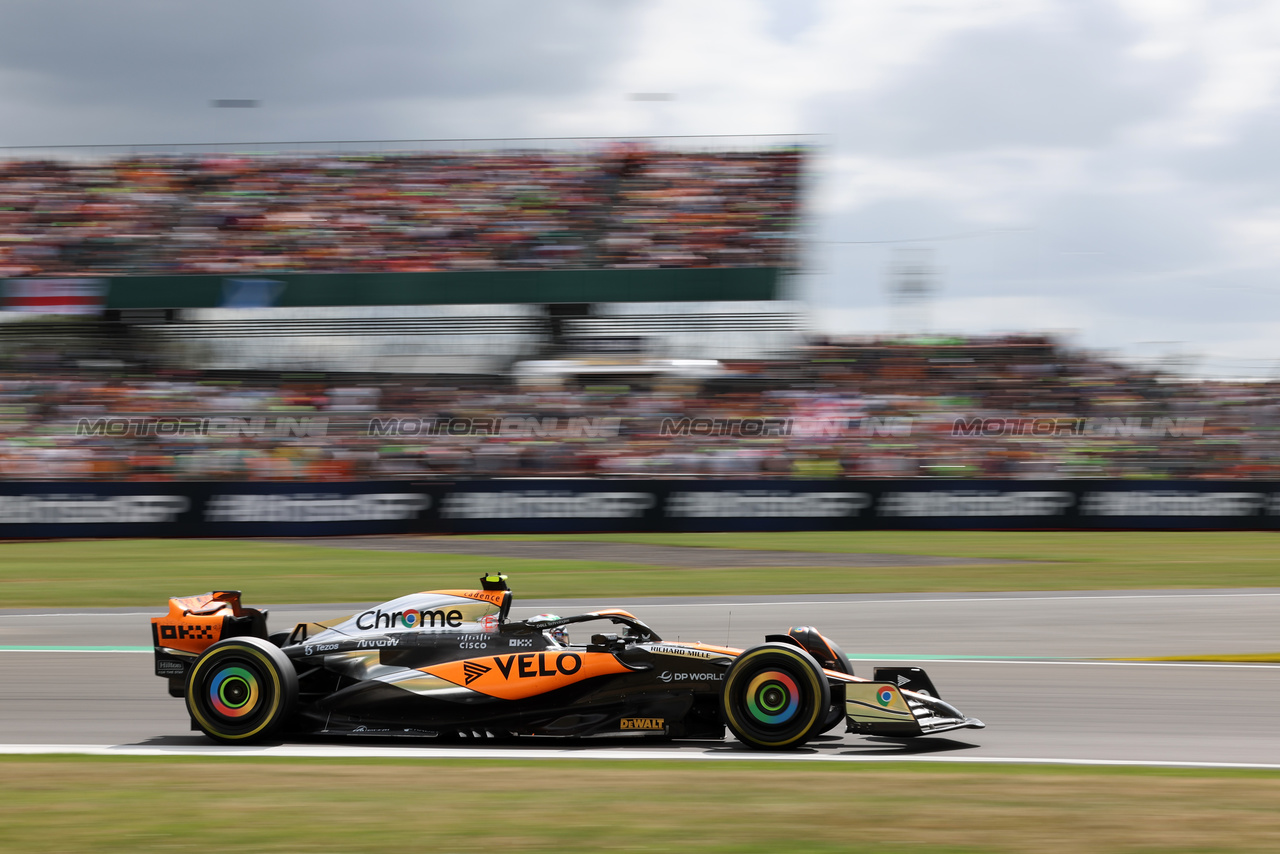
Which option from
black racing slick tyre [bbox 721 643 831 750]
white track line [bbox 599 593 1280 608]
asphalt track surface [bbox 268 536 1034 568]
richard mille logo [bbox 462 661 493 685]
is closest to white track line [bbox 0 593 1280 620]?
white track line [bbox 599 593 1280 608]

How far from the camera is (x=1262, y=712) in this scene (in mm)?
7504

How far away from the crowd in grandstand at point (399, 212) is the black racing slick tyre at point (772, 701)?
2090cm

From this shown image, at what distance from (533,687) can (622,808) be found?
1.43 meters

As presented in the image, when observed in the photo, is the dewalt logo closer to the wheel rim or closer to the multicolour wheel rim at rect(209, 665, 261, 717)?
the wheel rim

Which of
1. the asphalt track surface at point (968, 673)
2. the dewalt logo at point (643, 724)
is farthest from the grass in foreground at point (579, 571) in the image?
the dewalt logo at point (643, 724)

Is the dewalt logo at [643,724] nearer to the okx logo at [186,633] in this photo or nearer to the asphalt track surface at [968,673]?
the asphalt track surface at [968,673]

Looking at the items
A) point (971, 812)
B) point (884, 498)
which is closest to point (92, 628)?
point (971, 812)

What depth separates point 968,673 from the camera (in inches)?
350

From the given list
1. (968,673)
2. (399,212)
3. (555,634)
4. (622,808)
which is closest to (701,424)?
(399,212)

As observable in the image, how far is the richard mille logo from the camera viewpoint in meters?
6.23

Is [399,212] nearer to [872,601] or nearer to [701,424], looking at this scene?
[701,424]

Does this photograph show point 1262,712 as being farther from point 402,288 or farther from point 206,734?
point 402,288

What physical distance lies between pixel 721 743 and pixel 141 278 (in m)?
23.4

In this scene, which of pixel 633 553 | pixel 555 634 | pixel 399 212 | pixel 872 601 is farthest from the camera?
pixel 399 212
